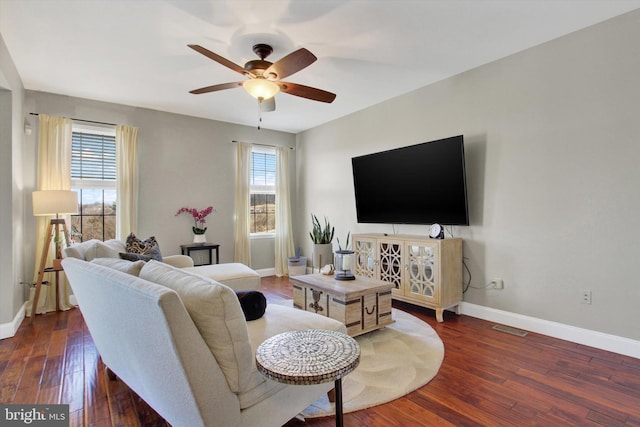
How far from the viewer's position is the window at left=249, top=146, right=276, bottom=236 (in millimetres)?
5820

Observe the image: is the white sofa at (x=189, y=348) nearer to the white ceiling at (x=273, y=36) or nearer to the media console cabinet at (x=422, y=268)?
the white ceiling at (x=273, y=36)

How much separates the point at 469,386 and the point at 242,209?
4228 millimetres

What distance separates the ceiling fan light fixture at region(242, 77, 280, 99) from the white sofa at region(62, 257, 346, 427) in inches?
66.7

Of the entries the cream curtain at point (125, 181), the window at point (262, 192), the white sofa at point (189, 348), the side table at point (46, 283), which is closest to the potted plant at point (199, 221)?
the cream curtain at point (125, 181)

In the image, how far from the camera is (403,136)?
14.1 ft

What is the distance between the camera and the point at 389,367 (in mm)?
2385

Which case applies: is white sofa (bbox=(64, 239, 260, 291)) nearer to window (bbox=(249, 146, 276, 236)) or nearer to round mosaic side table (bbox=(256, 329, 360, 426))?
round mosaic side table (bbox=(256, 329, 360, 426))

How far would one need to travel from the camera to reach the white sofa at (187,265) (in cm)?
253

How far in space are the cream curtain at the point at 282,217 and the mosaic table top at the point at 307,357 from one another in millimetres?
4328

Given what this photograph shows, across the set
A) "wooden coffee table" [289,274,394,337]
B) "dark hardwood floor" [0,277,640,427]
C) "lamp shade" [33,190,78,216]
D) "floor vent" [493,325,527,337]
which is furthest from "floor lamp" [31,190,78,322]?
"floor vent" [493,325,527,337]

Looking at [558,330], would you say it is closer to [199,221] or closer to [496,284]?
[496,284]

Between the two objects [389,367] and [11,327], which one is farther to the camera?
[11,327]

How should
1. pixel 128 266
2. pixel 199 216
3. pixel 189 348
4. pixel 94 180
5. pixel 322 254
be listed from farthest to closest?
pixel 322 254
pixel 199 216
pixel 94 180
pixel 128 266
pixel 189 348

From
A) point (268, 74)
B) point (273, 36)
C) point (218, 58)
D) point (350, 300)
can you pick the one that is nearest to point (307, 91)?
point (268, 74)
